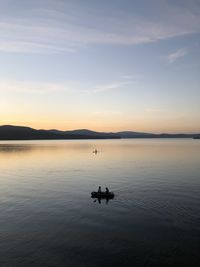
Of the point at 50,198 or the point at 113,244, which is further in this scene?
the point at 50,198

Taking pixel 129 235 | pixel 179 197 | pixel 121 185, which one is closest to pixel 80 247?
pixel 129 235

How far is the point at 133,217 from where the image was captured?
48.4 metres

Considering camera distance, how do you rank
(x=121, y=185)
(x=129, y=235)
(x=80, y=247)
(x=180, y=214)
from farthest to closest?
(x=121, y=185)
(x=180, y=214)
(x=129, y=235)
(x=80, y=247)

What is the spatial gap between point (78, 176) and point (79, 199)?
3588cm

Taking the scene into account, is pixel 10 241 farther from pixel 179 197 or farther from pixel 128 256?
pixel 179 197

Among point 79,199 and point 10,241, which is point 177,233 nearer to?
point 10,241

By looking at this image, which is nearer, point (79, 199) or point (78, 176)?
point (79, 199)

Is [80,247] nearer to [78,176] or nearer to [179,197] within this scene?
[179,197]

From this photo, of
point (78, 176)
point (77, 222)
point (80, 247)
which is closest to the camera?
point (80, 247)

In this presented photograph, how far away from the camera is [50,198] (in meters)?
64.2

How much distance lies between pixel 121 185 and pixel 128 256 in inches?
1813

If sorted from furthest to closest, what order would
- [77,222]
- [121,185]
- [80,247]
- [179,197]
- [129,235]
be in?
[121,185]
[179,197]
[77,222]
[129,235]
[80,247]

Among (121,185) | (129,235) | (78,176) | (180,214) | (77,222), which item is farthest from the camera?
(78,176)

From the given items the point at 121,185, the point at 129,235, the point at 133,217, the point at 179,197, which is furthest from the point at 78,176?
the point at 129,235
